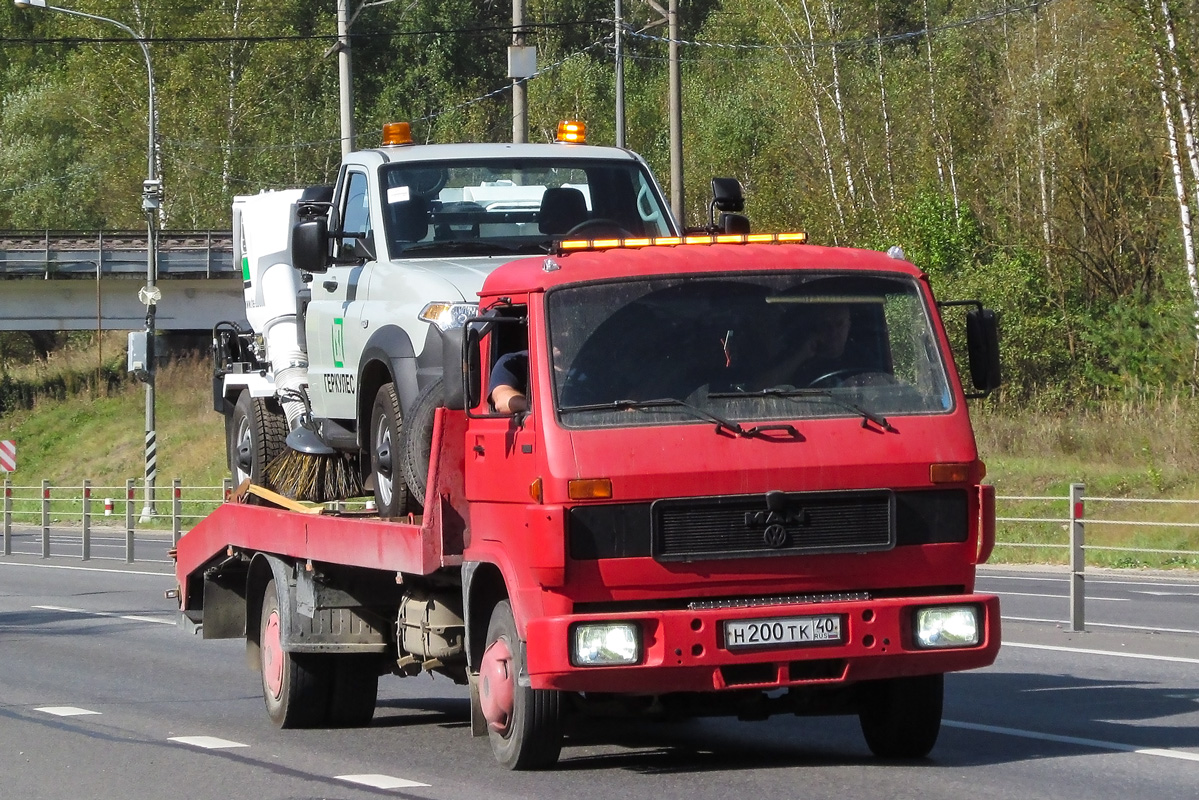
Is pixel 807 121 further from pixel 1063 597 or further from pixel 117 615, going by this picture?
pixel 117 615

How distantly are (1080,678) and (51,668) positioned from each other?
7.42 meters

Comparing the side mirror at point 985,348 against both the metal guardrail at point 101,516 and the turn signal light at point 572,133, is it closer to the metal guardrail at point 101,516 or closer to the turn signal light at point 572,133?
the turn signal light at point 572,133

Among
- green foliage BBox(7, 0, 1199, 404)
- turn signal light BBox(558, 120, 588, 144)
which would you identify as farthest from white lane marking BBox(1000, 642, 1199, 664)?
green foliage BBox(7, 0, 1199, 404)

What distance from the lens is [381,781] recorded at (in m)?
8.37

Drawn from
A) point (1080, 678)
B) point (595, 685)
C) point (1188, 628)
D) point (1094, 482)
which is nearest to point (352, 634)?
point (595, 685)

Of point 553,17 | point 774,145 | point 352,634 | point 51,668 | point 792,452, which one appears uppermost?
point 553,17

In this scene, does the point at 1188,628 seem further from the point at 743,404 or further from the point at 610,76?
the point at 610,76

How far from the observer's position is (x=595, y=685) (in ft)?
24.4

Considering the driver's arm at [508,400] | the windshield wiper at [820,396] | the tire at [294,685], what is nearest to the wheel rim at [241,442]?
the tire at [294,685]

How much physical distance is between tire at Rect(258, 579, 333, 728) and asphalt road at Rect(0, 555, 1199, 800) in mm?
148

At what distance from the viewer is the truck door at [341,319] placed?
34.7ft

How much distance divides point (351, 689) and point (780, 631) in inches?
145

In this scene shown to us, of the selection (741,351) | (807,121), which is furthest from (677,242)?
(807,121)

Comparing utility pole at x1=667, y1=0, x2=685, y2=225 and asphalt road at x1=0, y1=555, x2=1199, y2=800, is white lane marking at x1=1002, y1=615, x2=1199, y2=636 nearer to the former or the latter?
asphalt road at x1=0, y1=555, x2=1199, y2=800
